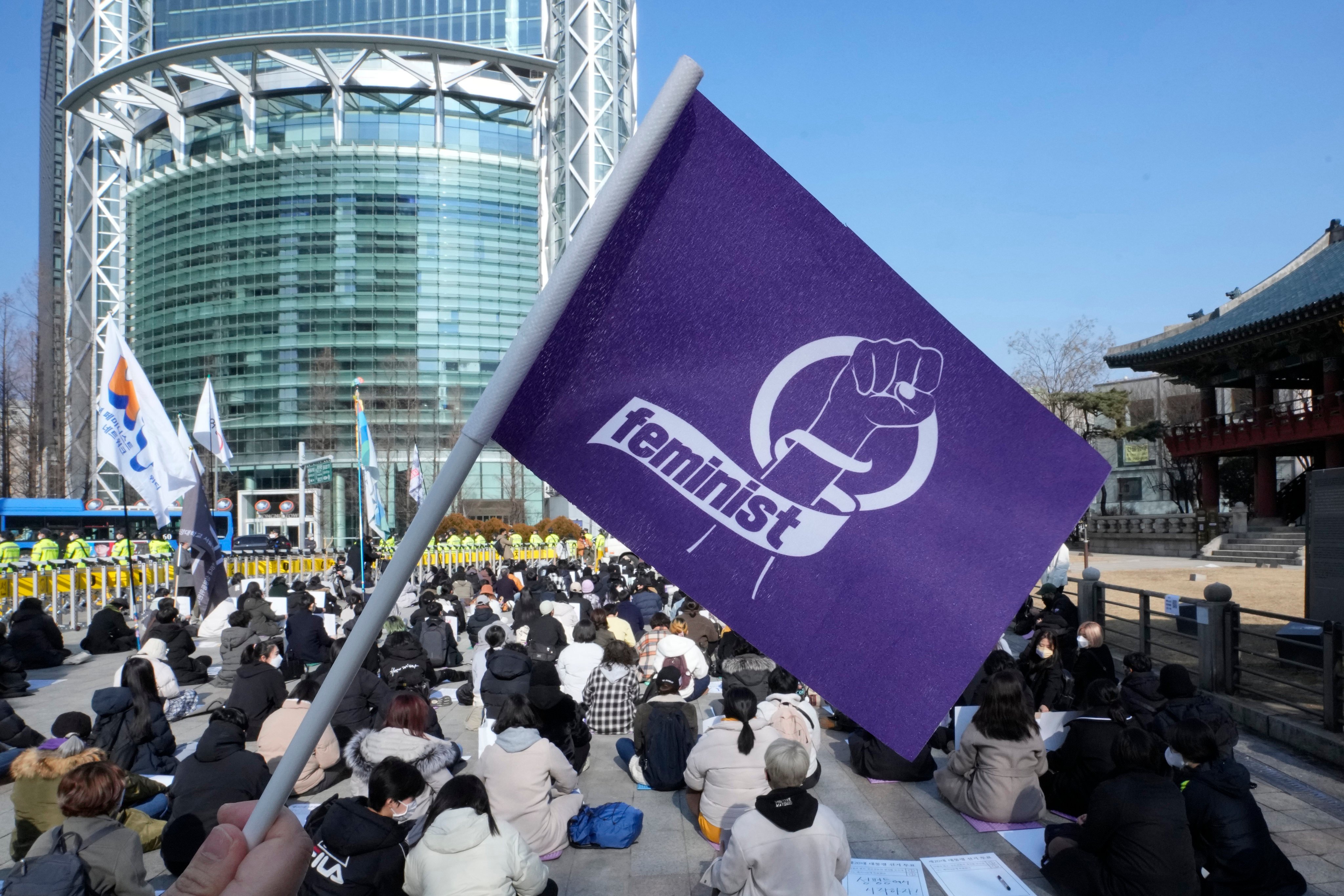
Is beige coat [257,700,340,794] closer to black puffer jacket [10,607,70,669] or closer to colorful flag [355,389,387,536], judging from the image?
black puffer jacket [10,607,70,669]

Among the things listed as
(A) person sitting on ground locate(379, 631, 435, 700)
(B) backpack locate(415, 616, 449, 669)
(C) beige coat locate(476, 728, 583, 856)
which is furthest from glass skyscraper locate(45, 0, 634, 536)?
(C) beige coat locate(476, 728, 583, 856)

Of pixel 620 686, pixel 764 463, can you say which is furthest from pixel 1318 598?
pixel 764 463

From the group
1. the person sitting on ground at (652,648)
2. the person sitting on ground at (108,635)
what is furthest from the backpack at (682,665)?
the person sitting on ground at (108,635)

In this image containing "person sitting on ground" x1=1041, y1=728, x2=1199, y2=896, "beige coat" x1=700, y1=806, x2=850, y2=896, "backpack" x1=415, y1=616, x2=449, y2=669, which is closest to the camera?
"beige coat" x1=700, y1=806, x2=850, y2=896

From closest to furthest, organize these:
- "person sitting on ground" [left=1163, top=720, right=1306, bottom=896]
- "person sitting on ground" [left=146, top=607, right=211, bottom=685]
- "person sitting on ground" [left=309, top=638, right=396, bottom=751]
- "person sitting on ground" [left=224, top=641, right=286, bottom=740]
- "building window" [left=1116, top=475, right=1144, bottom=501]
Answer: "person sitting on ground" [left=1163, top=720, right=1306, bottom=896] → "person sitting on ground" [left=309, top=638, right=396, bottom=751] → "person sitting on ground" [left=224, top=641, right=286, bottom=740] → "person sitting on ground" [left=146, top=607, right=211, bottom=685] → "building window" [left=1116, top=475, right=1144, bottom=501]

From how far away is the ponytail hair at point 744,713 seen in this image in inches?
227

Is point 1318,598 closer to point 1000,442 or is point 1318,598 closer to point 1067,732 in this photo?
point 1067,732

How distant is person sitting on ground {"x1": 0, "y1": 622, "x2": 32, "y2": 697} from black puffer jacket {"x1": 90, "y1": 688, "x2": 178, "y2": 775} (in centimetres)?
521

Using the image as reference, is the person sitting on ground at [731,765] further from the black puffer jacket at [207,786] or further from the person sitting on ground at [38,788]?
the person sitting on ground at [38,788]

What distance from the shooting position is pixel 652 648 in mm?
9719

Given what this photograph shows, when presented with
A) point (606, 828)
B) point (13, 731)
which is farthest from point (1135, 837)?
point (13, 731)

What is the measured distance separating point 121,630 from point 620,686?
32.7 ft

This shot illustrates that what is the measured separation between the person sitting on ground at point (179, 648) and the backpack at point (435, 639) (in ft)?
9.69

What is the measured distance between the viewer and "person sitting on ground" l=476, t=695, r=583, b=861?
18.3 ft
